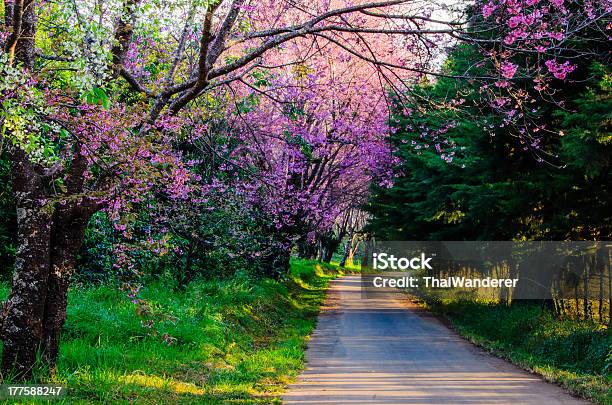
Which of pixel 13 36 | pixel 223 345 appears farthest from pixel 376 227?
pixel 13 36

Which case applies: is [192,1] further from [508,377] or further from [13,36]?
[508,377]

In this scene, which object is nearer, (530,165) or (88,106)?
(88,106)

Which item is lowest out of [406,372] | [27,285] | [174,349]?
[406,372]

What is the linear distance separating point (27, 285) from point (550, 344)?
10.8m

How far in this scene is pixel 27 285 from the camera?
766 cm

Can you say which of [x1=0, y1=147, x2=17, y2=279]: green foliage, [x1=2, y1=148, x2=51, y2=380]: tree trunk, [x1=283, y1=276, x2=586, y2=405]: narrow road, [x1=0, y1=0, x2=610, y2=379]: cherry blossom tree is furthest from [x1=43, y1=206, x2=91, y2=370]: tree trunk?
[x1=0, y1=147, x2=17, y2=279]: green foliage

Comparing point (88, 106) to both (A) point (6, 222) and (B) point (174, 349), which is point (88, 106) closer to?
(B) point (174, 349)

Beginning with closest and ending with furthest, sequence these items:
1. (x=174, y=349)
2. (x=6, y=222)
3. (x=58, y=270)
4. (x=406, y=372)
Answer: (x=58, y=270)
(x=174, y=349)
(x=406, y=372)
(x=6, y=222)

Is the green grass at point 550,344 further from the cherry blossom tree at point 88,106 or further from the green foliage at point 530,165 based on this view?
the cherry blossom tree at point 88,106

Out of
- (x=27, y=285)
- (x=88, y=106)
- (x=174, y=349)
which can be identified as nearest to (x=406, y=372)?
(x=174, y=349)

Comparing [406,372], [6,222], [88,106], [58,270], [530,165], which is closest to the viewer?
[88,106]

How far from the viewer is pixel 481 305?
2141 centimetres

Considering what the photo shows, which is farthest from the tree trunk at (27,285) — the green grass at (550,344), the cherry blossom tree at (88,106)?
the green grass at (550,344)

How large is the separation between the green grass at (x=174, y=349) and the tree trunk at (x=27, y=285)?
0.61 m
